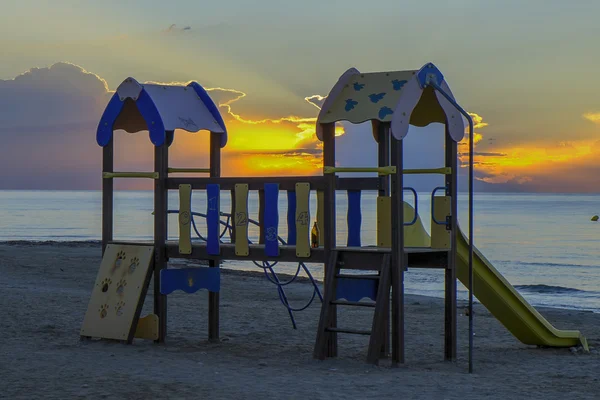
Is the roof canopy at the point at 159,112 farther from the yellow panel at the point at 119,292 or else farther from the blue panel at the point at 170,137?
the yellow panel at the point at 119,292

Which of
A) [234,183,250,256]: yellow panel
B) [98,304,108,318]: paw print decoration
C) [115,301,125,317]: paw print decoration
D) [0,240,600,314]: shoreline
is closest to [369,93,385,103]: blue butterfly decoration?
[234,183,250,256]: yellow panel

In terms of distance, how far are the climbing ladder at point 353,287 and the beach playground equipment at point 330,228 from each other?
1 cm

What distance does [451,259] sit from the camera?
388 inches

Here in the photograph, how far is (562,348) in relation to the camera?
11.3 m

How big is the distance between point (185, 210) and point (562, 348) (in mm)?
4987

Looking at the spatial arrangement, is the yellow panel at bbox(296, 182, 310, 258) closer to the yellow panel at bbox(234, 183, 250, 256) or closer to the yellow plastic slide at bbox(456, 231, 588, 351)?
the yellow panel at bbox(234, 183, 250, 256)

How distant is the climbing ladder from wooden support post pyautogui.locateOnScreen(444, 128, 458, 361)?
0.81 metres

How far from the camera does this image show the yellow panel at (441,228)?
989 cm

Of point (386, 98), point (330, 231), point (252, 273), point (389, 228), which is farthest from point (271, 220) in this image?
point (252, 273)

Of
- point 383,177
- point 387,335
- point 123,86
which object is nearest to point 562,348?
point 387,335

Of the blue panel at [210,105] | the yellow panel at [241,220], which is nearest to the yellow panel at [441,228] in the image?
the yellow panel at [241,220]

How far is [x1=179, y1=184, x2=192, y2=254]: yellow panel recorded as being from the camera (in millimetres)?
10625

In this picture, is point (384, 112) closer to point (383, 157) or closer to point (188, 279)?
point (383, 157)

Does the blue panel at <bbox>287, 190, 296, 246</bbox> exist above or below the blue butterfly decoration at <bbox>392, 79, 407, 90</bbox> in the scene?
below
